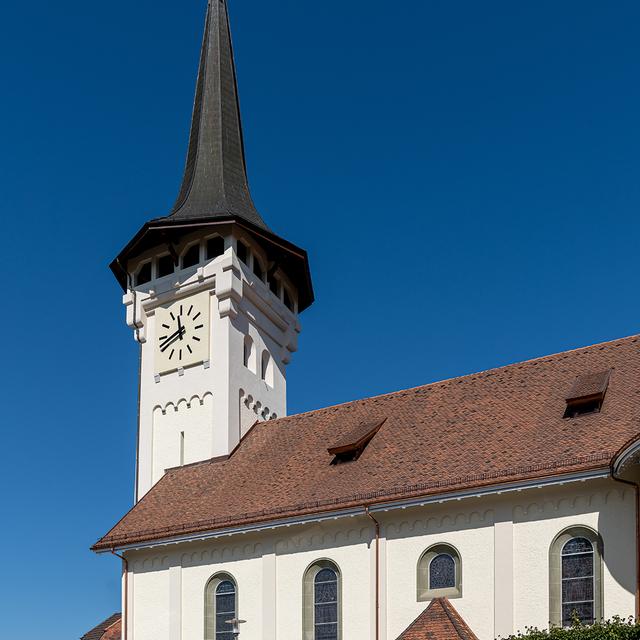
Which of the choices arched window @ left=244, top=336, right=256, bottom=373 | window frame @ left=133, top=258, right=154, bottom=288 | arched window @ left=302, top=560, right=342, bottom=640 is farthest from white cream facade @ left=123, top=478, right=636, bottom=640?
window frame @ left=133, top=258, right=154, bottom=288

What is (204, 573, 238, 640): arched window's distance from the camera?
30828 millimetres

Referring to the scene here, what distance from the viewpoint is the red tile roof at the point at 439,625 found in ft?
84.1

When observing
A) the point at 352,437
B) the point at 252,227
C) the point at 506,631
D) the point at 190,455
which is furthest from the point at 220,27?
the point at 506,631

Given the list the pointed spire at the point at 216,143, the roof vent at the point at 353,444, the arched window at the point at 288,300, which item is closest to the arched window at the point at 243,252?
the pointed spire at the point at 216,143

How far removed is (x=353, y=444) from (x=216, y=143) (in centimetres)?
1772

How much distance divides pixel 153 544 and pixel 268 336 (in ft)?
Result: 38.1

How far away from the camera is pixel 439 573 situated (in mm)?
27453

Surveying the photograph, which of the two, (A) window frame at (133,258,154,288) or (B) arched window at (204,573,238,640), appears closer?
(B) arched window at (204,573,238,640)

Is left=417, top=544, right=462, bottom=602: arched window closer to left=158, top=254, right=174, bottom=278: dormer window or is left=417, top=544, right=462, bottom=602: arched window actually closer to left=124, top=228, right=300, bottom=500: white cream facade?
left=124, top=228, right=300, bottom=500: white cream facade

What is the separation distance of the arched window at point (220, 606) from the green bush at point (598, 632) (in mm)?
10025

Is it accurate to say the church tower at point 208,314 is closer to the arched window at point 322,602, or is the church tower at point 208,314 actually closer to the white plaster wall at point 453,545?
the arched window at point 322,602

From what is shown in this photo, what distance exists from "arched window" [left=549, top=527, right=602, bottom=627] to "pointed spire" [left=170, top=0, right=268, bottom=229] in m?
19.1

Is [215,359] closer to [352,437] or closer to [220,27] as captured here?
[352,437]

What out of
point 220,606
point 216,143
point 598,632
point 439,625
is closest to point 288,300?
point 216,143
